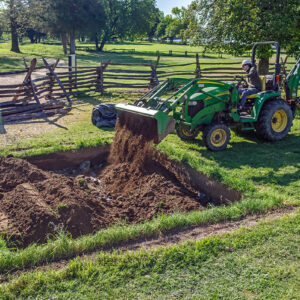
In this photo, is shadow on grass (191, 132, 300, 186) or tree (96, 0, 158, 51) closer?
shadow on grass (191, 132, 300, 186)

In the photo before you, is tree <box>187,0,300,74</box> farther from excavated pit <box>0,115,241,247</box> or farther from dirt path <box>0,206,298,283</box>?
dirt path <box>0,206,298,283</box>

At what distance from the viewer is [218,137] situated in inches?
371

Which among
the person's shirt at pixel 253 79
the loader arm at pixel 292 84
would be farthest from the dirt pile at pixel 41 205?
the loader arm at pixel 292 84

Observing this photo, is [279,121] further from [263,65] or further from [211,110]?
[263,65]

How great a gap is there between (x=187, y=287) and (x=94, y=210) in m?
2.89

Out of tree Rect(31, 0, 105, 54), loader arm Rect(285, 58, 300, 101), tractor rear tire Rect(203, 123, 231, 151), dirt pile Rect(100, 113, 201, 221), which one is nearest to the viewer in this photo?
dirt pile Rect(100, 113, 201, 221)

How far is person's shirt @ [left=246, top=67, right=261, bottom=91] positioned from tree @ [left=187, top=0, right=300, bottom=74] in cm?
548

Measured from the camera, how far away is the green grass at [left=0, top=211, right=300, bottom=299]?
396 centimetres

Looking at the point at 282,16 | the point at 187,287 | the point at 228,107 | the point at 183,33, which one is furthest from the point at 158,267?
the point at 183,33

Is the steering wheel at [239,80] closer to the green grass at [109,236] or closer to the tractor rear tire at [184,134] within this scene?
the tractor rear tire at [184,134]

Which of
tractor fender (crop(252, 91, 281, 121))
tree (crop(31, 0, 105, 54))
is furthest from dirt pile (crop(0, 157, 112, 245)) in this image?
tree (crop(31, 0, 105, 54))

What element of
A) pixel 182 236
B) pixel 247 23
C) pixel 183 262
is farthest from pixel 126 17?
pixel 183 262

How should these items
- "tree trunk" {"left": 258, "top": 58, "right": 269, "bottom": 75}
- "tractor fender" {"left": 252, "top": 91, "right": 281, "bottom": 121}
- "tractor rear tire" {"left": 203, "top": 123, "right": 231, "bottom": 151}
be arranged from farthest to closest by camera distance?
"tree trunk" {"left": 258, "top": 58, "right": 269, "bottom": 75} → "tractor fender" {"left": 252, "top": 91, "right": 281, "bottom": 121} → "tractor rear tire" {"left": 203, "top": 123, "right": 231, "bottom": 151}

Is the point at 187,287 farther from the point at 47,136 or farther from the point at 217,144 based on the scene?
the point at 47,136
